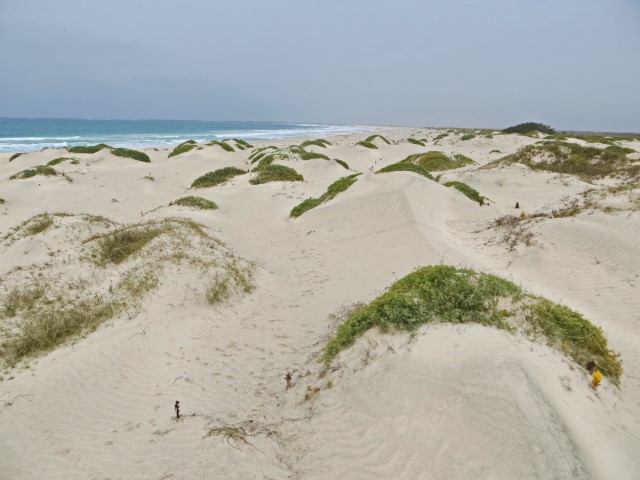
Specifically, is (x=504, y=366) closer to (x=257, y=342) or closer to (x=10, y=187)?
(x=257, y=342)

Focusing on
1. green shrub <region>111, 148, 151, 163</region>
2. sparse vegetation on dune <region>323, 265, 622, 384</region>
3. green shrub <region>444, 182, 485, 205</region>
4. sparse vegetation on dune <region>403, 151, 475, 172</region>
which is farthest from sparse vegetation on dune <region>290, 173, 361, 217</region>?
green shrub <region>111, 148, 151, 163</region>

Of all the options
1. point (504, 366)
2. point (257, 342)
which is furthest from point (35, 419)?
point (504, 366)

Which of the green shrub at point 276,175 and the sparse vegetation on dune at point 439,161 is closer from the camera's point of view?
the green shrub at point 276,175

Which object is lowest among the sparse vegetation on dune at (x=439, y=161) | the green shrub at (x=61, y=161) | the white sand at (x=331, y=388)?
the white sand at (x=331, y=388)

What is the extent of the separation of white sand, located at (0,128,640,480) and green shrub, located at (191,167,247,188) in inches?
565

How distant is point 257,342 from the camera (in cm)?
766

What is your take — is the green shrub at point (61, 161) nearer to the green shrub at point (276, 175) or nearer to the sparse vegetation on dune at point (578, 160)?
the green shrub at point (276, 175)

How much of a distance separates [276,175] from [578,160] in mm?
21120

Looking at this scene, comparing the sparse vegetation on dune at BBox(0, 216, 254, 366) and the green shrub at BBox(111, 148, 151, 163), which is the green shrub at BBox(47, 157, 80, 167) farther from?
the sparse vegetation on dune at BBox(0, 216, 254, 366)

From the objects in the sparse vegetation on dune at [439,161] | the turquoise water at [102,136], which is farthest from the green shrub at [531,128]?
the turquoise water at [102,136]

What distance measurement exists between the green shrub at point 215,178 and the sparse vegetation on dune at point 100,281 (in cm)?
1412

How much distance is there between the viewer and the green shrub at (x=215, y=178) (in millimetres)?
26170

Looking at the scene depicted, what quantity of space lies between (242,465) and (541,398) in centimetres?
362

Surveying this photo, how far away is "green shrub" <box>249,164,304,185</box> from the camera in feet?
80.7
